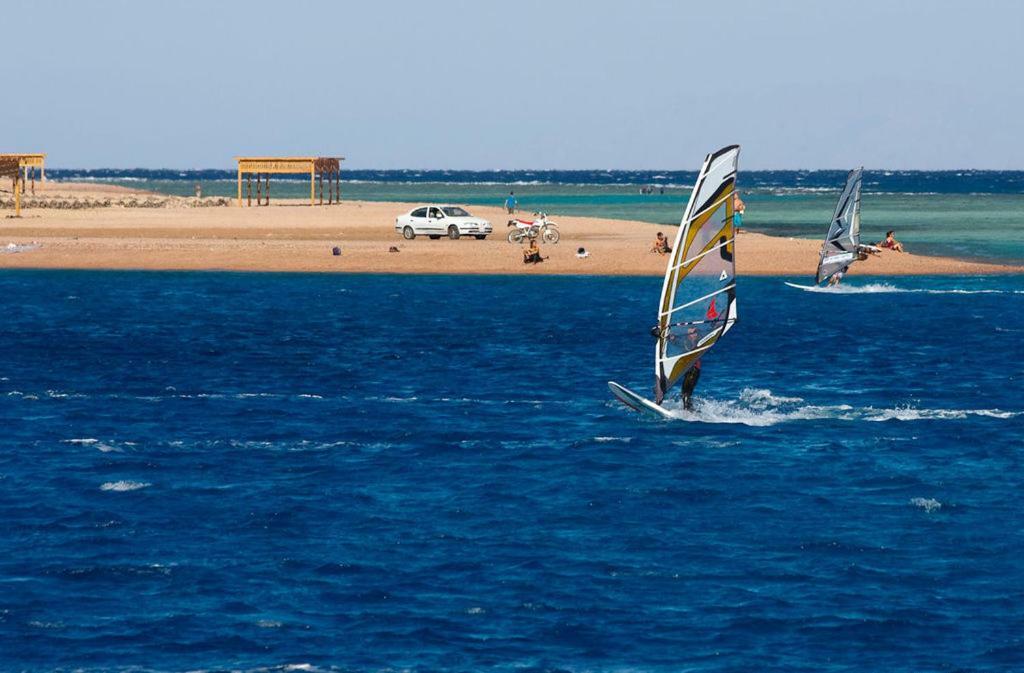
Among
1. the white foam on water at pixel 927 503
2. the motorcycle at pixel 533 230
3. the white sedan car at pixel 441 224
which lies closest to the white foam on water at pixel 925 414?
the white foam on water at pixel 927 503

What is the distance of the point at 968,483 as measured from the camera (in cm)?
2427

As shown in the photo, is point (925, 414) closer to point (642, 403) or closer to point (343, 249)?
point (642, 403)

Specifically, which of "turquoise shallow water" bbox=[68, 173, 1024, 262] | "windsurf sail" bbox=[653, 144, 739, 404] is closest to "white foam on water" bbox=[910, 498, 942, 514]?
"windsurf sail" bbox=[653, 144, 739, 404]

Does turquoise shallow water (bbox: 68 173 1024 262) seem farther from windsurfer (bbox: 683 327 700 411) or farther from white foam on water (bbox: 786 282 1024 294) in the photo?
windsurfer (bbox: 683 327 700 411)

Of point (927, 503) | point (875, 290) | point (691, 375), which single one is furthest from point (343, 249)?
point (927, 503)

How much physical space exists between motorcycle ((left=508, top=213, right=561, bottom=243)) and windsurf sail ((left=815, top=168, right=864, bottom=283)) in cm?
1577

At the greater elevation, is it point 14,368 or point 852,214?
point 852,214

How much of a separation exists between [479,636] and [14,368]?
920 inches

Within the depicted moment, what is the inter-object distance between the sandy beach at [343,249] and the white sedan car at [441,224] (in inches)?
24.4

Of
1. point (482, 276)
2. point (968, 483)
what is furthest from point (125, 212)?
point (968, 483)

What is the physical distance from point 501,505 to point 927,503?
245 inches

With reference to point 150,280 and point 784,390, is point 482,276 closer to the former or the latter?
point 150,280

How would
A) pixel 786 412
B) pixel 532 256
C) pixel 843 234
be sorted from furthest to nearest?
pixel 532 256, pixel 843 234, pixel 786 412

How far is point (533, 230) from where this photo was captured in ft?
235
